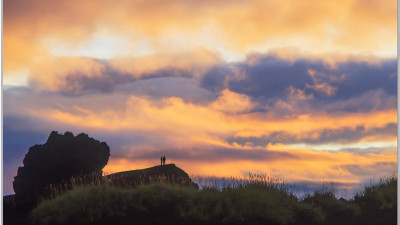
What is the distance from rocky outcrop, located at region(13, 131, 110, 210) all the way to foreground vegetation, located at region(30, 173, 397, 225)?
212 cm

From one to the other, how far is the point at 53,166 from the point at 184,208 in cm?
420

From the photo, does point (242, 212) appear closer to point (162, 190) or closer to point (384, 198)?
point (162, 190)

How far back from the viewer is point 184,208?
7.53 metres

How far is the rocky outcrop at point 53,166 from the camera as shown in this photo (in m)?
10.3

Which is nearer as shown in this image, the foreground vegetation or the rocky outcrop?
the foreground vegetation

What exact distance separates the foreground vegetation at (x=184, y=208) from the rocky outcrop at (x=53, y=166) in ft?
6.95

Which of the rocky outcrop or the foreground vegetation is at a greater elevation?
the rocky outcrop

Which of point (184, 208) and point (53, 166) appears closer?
point (184, 208)

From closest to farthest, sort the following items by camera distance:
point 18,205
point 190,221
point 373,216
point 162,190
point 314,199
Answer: point 190,221
point 162,190
point 373,216
point 314,199
point 18,205

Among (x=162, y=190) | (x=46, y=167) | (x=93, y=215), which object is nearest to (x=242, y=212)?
(x=162, y=190)

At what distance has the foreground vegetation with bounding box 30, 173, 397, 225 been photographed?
23.9 feet

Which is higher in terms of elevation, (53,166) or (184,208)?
(53,166)

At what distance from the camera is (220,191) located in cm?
812

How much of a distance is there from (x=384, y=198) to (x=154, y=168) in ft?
19.6
